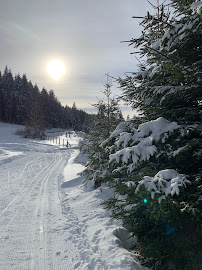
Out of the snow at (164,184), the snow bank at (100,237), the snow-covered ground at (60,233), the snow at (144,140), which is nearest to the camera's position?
the snow at (164,184)

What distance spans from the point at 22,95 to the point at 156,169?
6262 centimetres

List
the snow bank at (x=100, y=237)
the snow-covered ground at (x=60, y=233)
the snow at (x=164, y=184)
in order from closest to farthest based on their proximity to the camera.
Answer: the snow at (x=164, y=184) < the snow bank at (x=100, y=237) < the snow-covered ground at (x=60, y=233)

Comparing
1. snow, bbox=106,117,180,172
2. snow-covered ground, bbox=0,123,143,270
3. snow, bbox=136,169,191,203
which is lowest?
snow-covered ground, bbox=0,123,143,270

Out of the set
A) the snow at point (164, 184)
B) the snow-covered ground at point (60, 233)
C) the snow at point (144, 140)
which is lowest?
the snow-covered ground at point (60, 233)

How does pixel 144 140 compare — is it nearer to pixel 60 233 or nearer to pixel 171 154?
pixel 171 154

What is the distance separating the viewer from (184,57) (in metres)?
3.48

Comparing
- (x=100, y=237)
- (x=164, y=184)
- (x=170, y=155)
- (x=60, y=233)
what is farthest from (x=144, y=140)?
(x=60, y=233)

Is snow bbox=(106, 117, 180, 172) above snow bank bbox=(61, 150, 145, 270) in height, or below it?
above

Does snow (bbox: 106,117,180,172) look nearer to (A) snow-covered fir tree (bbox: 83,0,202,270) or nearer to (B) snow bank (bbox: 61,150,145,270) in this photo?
(A) snow-covered fir tree (bbox: 83,0,202,270)

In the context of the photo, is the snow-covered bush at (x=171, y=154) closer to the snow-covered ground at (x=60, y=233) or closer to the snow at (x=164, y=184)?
the snow at (x=164, y=184)

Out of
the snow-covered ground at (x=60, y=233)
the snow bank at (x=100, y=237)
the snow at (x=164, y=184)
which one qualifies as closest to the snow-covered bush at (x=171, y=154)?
the snow at (x=164, y=184)

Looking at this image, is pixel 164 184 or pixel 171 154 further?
pixel 171 154

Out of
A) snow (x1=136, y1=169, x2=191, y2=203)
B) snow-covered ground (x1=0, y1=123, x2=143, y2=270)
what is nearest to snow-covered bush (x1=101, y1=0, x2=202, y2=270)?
snow (x1=136, y1=169, x2=191, y2=203)

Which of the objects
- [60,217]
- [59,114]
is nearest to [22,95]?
[59,114]
